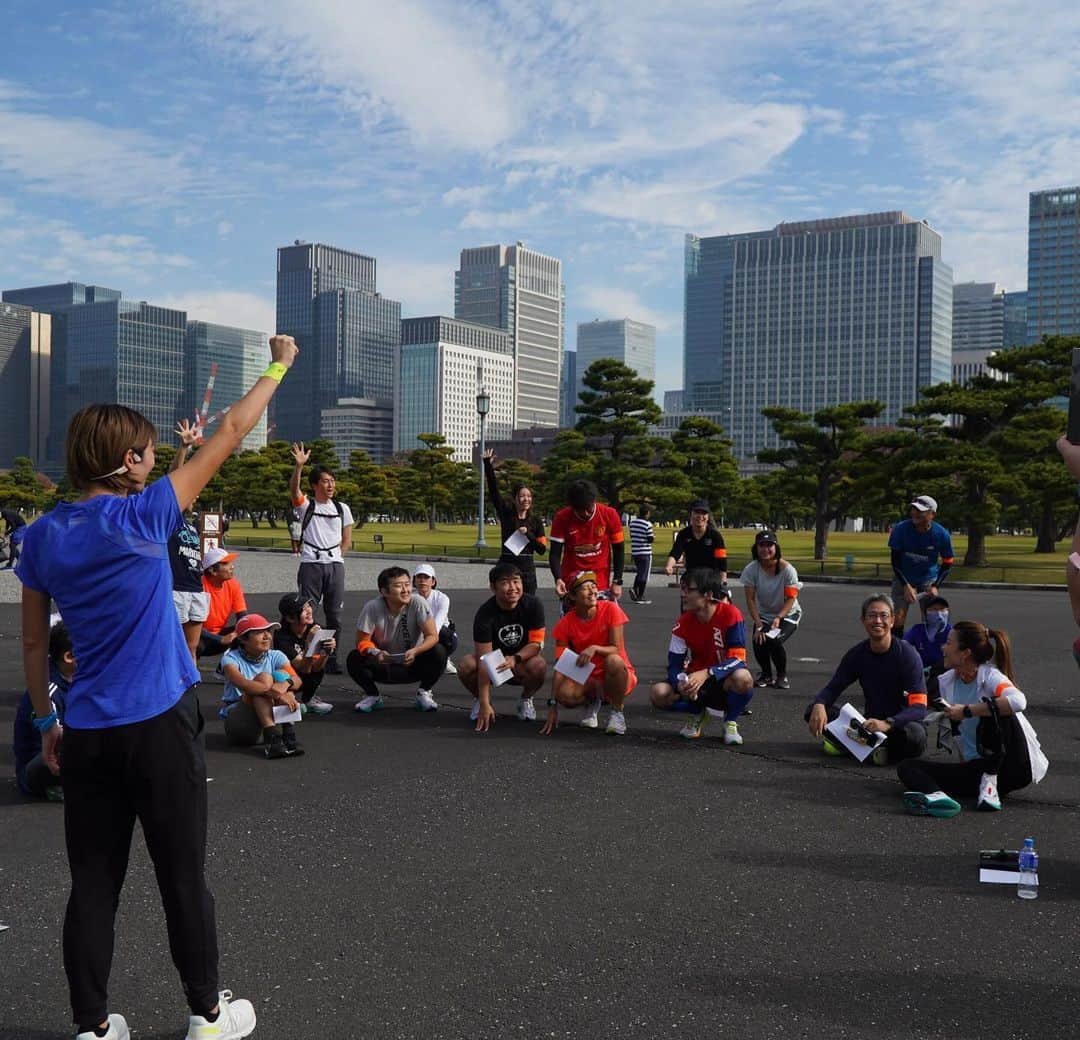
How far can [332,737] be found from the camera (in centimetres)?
785

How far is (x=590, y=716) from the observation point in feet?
26.9

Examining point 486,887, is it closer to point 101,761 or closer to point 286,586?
point 101,761

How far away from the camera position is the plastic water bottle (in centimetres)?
466

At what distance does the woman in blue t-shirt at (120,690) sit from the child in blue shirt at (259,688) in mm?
4067

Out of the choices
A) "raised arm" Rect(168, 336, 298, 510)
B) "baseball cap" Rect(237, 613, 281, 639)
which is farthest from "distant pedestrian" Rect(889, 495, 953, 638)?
"raised arm" Rect(168, 336, 298, 510)

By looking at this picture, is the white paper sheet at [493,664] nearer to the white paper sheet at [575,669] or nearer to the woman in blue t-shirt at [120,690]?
the white paper sheet at [575,669]

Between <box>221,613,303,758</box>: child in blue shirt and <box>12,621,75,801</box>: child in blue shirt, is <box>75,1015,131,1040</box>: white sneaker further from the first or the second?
<box>221,613,303,758</box>: child in blue shirt

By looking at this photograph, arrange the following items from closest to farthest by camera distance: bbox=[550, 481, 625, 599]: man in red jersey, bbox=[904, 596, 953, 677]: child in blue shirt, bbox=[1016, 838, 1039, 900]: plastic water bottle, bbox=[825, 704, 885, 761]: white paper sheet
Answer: bbox=[1016, 838, 1039, 900]: plastic water bottle, bbox=[825, 704, 885, 761]: white paper sheet, bbox=[904, 596, 953, 677]: child in blue shirt, bbox=[550, 481, 625, 599]: man in red jersey

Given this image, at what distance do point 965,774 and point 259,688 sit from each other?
4454 mm

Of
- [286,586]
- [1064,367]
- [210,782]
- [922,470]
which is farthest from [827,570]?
[210,782]

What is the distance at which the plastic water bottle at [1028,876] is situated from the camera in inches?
184

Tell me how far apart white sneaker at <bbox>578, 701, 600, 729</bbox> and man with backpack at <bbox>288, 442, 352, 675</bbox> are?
306 cm

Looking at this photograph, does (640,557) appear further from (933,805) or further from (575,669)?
(933,805)

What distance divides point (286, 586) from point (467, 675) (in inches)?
607
